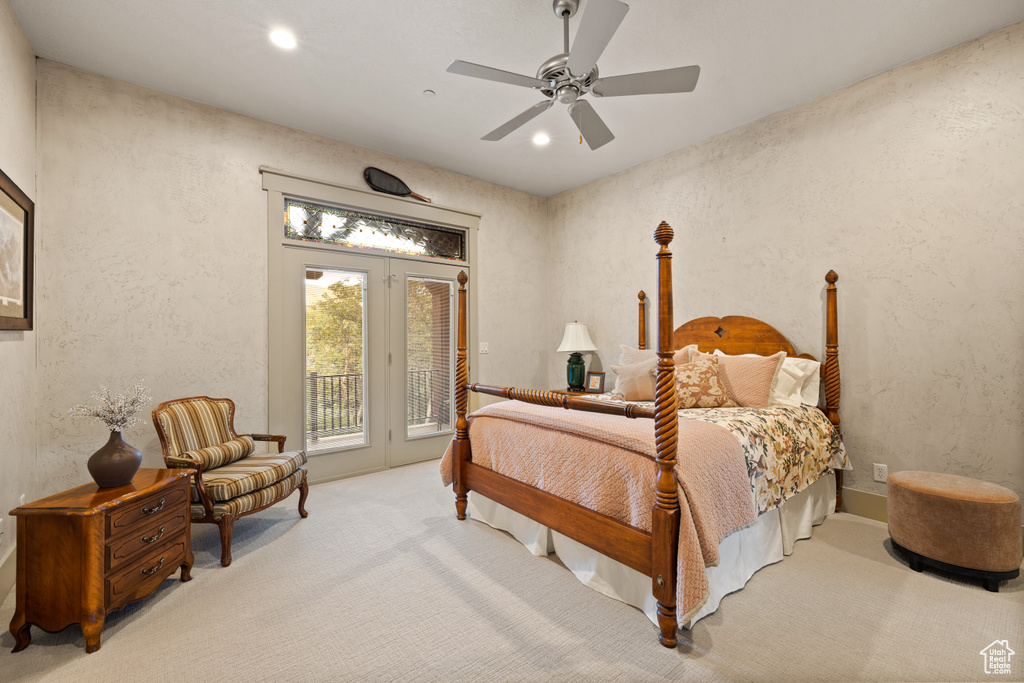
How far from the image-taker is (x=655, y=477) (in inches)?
70.7

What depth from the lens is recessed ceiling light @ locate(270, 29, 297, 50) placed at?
7.97ft

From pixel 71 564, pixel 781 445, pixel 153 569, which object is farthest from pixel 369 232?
pixel 781 445

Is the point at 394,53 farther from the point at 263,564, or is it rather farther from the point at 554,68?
the point at 263,564

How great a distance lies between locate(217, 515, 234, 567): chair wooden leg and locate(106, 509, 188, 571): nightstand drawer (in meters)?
0.20

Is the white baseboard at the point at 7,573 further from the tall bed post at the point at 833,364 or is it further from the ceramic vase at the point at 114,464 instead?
the tall bed post at the point at 833,364

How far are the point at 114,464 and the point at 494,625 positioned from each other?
69.6 inches

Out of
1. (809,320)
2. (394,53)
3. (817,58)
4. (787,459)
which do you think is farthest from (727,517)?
(394,53)

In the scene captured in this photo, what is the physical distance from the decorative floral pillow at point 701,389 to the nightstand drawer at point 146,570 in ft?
9.39

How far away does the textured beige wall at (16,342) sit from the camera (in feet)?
6.89

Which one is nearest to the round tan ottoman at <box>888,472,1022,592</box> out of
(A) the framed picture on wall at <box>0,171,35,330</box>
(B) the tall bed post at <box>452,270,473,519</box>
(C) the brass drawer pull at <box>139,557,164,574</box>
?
(B) the tall bed post at <box>452,270,473,519</box>

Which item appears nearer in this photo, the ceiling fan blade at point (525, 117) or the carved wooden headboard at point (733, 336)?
the ceiling fan blade at point (525, 117)

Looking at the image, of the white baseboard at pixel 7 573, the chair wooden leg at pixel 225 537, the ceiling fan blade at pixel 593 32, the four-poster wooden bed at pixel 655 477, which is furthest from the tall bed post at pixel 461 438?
the white baseboard at pixel 7 573

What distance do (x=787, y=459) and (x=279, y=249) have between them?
3703mm

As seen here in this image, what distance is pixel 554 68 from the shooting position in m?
2.12
